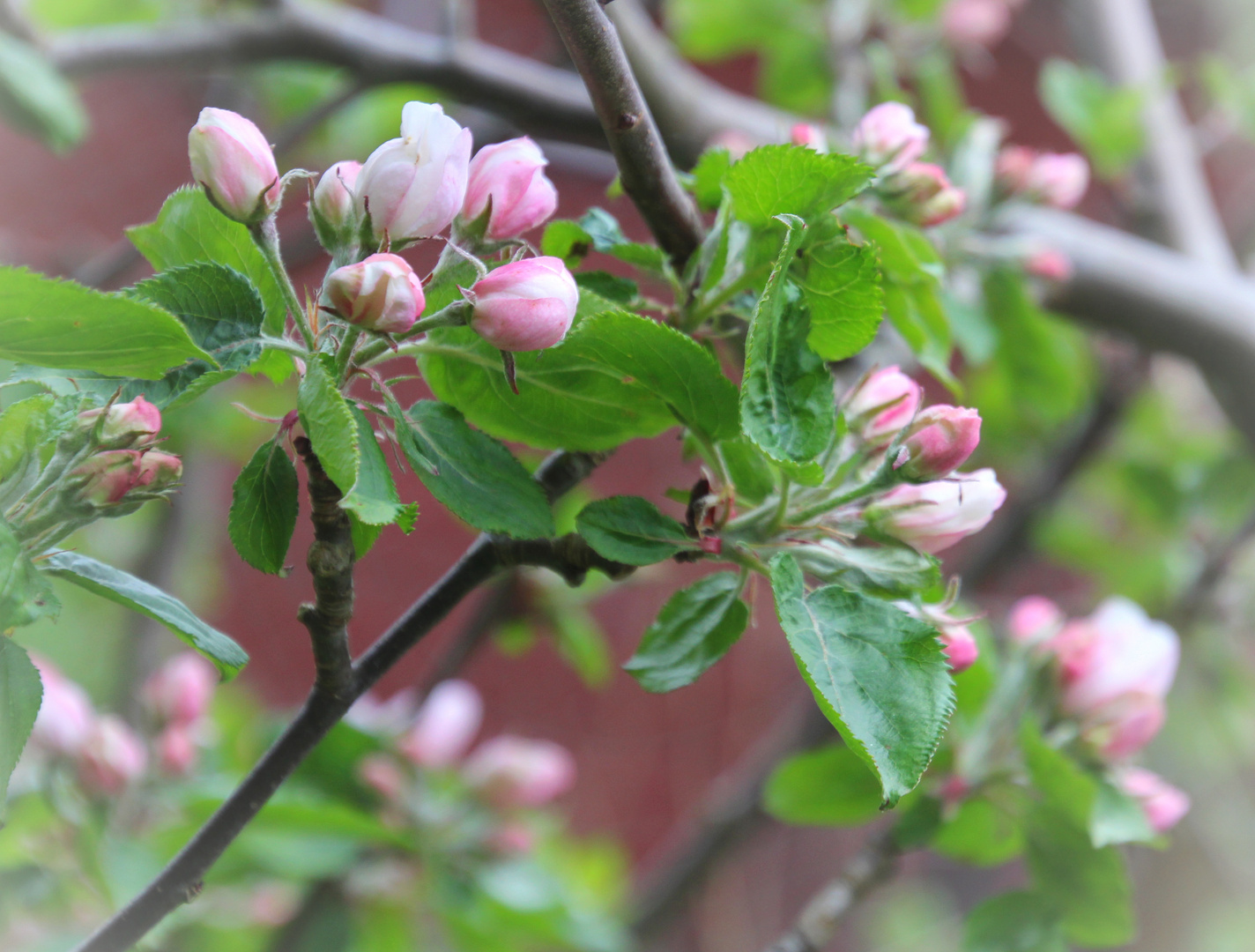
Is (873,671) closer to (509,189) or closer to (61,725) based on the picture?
(509,189)

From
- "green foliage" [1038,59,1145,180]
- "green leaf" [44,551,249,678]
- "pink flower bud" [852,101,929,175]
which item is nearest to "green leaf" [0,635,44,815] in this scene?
"green leaf" [44,551,249,678]

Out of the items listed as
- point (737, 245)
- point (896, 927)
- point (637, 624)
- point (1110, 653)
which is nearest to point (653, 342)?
point (737, 245)

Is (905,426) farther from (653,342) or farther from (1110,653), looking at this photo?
(1110,653)

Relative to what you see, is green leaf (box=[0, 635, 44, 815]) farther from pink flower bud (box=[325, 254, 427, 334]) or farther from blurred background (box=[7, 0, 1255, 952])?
blurred background (box=[7, 0, 1255, 952])

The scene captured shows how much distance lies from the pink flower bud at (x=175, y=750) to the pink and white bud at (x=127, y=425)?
373 millimetres

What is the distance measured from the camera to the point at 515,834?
0.56m

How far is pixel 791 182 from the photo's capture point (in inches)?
9.3

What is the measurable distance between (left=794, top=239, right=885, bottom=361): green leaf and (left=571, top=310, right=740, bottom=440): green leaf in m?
0.03

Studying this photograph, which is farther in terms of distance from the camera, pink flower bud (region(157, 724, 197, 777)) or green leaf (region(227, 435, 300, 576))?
pink flower bud (region(157, 724, 197, 777))

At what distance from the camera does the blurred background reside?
782mm

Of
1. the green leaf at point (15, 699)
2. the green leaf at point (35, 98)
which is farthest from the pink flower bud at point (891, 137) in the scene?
the green leaf at point (35, 98)

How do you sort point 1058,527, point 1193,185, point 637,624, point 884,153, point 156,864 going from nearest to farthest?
point 884,153 → point 156,864 → point 1193,185 → point 1058,527 → point 637,624

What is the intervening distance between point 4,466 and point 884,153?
27cm

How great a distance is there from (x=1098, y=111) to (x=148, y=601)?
0.76 meters
